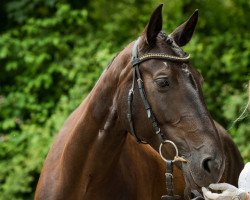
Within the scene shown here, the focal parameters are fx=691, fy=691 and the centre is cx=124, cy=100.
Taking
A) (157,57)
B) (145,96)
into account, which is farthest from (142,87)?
(157,57)

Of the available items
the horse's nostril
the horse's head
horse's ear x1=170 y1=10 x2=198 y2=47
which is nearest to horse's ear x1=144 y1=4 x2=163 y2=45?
the horse's head

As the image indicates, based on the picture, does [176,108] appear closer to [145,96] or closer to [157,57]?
[145,96]

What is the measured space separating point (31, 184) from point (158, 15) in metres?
3.90

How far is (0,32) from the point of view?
869 cm

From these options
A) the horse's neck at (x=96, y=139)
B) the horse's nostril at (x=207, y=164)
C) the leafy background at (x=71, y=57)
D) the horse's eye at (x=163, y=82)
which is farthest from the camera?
the leafy background at (x=71, y=57)

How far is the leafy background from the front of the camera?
721cm

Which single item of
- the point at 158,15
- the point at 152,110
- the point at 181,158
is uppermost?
the point at 158,15

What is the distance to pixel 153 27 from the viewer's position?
3.81 meters

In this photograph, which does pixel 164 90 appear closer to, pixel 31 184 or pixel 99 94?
pixel 99 94

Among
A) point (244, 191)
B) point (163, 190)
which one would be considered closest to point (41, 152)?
point (163, 190)

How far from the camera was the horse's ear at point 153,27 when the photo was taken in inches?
148

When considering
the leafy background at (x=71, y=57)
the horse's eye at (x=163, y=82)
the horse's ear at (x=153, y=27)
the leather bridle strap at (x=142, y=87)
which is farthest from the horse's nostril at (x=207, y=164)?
the leafy background at (x=71, y=57)

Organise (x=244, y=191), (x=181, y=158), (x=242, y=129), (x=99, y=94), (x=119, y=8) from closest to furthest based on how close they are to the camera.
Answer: (x=244, y=191), (x=181, y=158), (x=99, y=94), (x=242, y=129), (x=119, y=8)

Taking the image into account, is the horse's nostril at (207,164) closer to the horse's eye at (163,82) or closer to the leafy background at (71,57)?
the horse's eye at (163,82)
